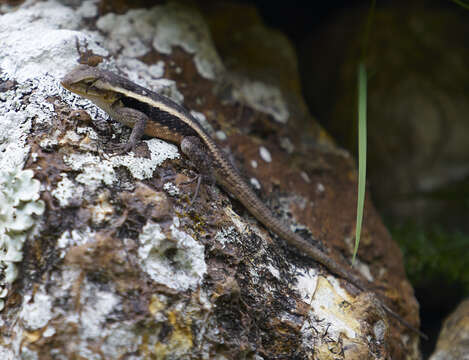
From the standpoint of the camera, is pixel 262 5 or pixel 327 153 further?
pixel 262 5

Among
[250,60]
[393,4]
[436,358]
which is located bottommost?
[436,358]

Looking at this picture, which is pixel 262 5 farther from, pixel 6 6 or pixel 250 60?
pixel 6 6

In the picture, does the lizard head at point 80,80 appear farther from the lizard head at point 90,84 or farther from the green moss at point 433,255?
the green moss at point 433,255

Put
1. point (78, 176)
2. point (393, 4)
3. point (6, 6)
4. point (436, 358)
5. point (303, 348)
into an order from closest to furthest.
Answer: point (78, 176), point (303, 348), point (436, 358), point (6, 6), point (393, 4)

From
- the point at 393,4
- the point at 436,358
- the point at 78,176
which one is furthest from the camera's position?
the point at 393,4

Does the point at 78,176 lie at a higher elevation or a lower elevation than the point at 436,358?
higher

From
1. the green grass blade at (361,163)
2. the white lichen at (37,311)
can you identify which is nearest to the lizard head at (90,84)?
the white lichen at (37,311)

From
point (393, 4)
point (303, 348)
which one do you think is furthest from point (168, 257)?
point (393, 4)

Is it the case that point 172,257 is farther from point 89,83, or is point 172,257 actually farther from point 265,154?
point 265,154
